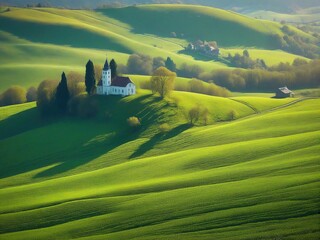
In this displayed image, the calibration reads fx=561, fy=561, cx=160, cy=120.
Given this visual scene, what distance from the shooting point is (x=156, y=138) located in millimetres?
92438

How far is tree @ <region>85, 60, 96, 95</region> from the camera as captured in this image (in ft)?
354

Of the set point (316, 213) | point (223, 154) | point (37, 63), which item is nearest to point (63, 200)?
point (223, 154)

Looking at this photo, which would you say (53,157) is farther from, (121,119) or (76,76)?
(76,76)

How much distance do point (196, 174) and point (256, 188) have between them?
39.1ft

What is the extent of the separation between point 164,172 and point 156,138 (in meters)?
17.1

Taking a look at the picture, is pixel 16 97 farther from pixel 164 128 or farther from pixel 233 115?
pixel 233 115

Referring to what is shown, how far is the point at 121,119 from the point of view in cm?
10119

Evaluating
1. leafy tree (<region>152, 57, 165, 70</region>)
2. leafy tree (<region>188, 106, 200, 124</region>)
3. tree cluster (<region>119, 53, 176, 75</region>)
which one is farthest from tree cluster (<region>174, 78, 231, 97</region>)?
leafy tree (<region>152, 57, 165, 70</region>)

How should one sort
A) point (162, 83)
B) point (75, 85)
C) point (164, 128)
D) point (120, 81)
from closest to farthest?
point (164, 128) → point (162, 83) → point (120, 81) → point (75, 85)

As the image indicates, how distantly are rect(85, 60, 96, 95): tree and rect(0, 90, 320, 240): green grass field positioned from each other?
4073 millimetres

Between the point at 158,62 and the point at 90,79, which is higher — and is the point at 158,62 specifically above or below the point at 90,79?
Answer: above

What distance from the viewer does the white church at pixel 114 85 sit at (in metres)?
109

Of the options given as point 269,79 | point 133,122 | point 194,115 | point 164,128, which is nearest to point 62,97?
point 133,122

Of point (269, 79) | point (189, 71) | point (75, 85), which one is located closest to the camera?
point (75, 85)
